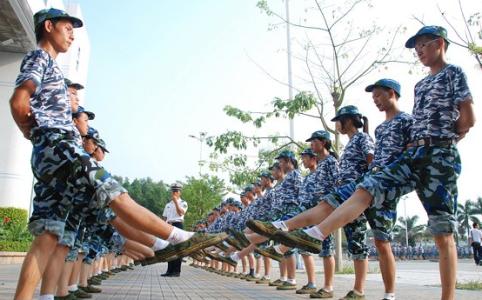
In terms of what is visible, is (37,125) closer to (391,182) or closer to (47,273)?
(47,273)

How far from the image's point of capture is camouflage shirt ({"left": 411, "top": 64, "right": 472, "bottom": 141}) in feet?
12.7

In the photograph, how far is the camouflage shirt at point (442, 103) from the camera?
3869mm

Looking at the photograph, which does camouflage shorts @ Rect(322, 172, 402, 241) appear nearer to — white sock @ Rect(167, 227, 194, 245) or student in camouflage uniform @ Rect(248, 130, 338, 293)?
student in camouflage uniform @ Rect(248, 130, 338, 293)

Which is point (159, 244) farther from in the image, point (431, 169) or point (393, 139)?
point (393, 139)

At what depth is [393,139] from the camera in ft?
15.5

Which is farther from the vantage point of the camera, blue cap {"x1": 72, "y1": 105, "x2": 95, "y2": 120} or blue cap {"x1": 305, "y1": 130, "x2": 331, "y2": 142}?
blue cap {"x1": 305, "y1": 130, "x2": 331, "y2": 142}

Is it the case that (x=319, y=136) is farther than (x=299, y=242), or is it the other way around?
(x=319, y=136)

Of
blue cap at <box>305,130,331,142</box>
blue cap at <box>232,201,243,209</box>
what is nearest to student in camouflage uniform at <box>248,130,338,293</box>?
blue cap at <box>305,130,331,142</box>

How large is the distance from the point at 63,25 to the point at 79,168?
129 centimetres

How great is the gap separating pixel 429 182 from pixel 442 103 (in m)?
0.73

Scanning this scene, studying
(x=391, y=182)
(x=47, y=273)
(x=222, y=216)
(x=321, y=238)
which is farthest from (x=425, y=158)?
(x=222, y=216)

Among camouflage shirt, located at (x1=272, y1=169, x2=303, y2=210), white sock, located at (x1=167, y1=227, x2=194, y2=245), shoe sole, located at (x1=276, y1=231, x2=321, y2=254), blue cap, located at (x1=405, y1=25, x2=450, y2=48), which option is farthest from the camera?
camouflage shirt, located at (x1=272, y1=169, x2=303, y2=210)

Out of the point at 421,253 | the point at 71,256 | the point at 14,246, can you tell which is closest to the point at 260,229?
the point at 71,256

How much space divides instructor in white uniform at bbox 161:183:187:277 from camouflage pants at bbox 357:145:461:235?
711 cm
